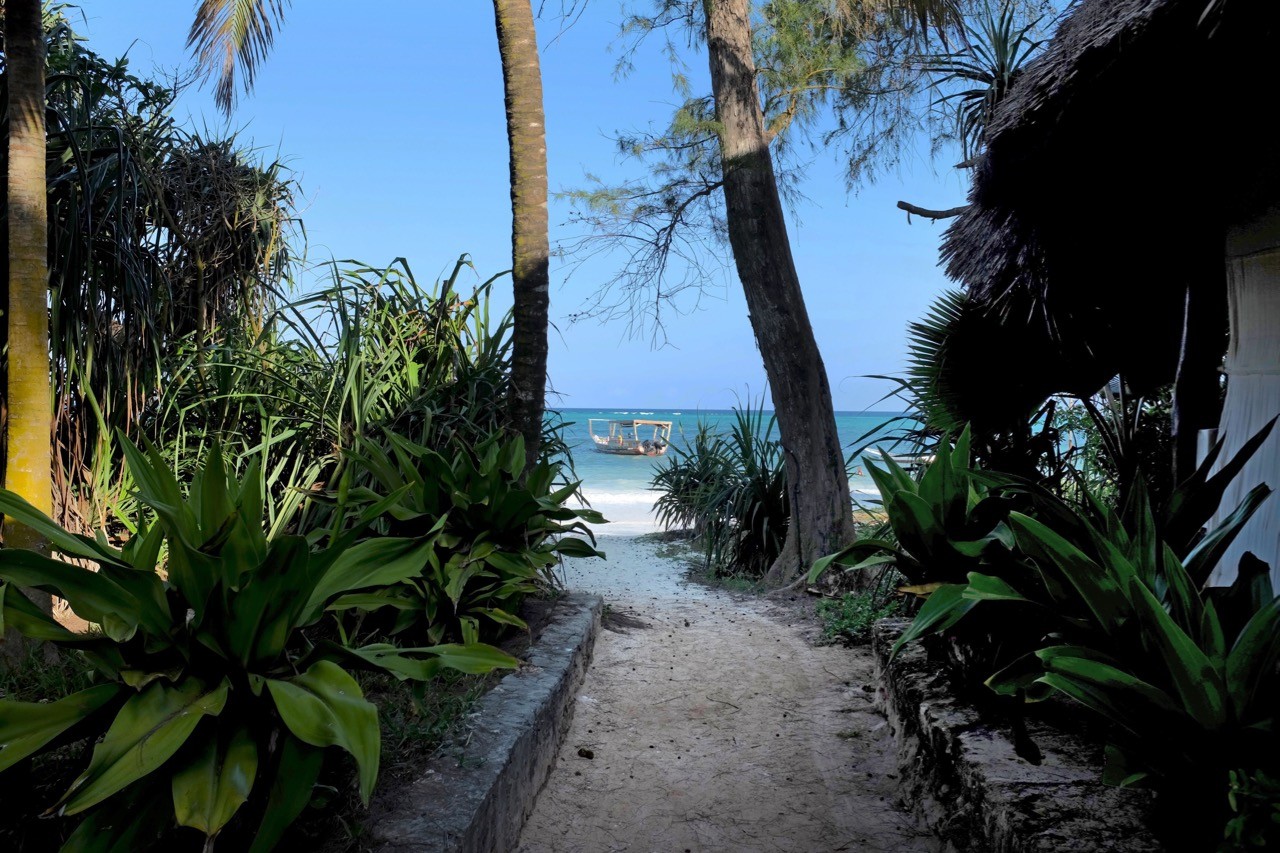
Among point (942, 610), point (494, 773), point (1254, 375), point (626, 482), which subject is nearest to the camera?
point (494, 773)

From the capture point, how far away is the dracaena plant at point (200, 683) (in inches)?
61.1

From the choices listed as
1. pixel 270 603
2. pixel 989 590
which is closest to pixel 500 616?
pixel 270 603

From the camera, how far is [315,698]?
1.68 metres

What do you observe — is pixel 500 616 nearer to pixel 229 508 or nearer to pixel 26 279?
pixel 229 508

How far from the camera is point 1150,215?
406cm

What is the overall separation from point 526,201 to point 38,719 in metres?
3.23

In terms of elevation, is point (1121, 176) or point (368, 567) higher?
point (1121, 176)

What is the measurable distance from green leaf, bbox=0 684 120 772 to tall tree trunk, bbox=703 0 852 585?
5.07m

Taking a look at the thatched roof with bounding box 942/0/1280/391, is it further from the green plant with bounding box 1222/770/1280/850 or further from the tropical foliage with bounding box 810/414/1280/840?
the green plant with bounding box 1222/770/1280/850

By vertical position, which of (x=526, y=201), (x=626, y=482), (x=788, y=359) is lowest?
(x=626, y=482)

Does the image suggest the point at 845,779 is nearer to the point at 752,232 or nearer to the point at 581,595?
the point at 581,595

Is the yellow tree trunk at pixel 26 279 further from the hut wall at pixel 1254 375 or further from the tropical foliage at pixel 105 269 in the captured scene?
the hut wall at pixel 1254 375

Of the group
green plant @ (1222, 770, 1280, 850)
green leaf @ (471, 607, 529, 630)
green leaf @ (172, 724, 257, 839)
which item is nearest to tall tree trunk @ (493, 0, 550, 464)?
green leaf @ (471, 607, 529, 630)

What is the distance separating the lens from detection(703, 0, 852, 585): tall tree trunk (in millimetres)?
6191
